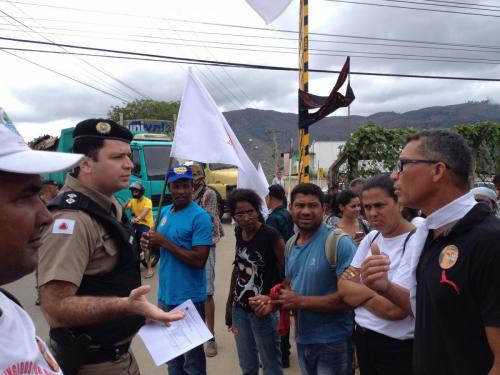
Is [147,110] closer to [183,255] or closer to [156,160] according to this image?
[156,160]

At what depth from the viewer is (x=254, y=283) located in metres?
3.46

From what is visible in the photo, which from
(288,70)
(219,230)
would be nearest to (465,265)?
(219,230)

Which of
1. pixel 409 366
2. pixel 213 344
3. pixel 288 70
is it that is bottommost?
pixel 213 344

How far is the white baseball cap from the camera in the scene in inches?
37.8

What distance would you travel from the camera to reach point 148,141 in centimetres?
1185

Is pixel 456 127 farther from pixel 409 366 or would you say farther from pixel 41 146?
pixel 41 146

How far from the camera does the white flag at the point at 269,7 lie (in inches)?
222

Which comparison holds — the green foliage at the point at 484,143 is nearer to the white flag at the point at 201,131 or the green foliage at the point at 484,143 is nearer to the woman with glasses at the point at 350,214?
the woman with glasses at the point at 350,214

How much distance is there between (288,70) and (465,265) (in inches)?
388

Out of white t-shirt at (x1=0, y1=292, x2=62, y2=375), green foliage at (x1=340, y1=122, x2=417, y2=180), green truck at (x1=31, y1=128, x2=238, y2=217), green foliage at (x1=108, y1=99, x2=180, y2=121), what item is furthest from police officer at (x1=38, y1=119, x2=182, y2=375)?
green foliage at (x1=108, y1=99, x2=180, y2=121)

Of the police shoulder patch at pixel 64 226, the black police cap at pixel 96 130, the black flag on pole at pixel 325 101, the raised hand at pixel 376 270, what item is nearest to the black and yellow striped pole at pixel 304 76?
the black flag on pole at pixel 325 101

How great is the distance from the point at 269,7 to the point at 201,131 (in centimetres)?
308

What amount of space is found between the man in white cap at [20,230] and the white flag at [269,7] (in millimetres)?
5141

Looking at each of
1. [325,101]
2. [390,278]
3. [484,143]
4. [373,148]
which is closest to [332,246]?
[390,278]
